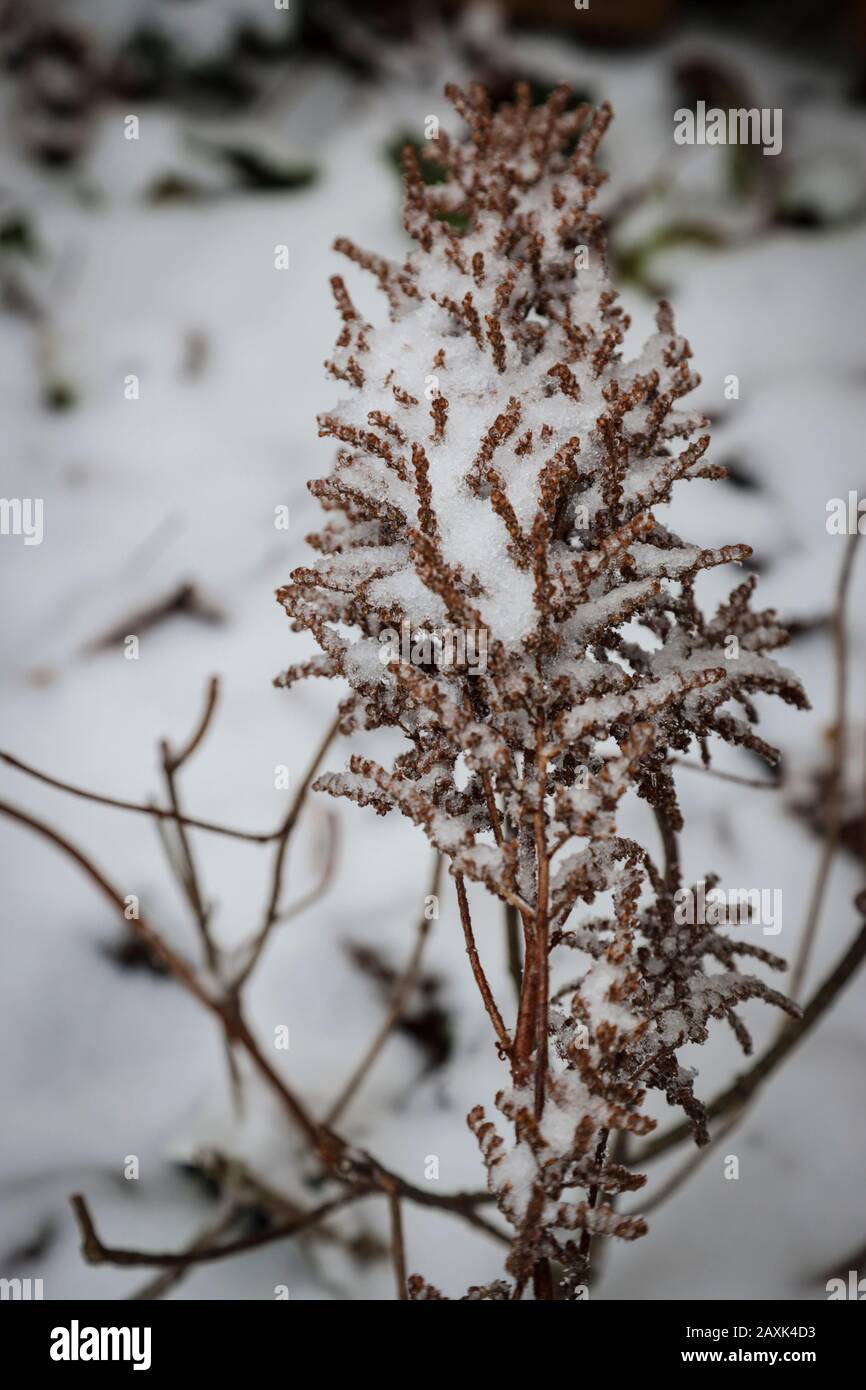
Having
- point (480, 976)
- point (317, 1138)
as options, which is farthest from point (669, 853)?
point (317, 1138)

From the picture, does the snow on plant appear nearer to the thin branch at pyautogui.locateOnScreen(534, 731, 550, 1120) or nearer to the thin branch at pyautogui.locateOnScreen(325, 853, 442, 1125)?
the thin branch at pyautogui.locateOnScreen(534, 731, 550, 1120)

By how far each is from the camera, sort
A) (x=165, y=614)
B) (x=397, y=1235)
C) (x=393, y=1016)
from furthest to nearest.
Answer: (x=165, y=614) < (x=393, y=1016) < (x=397, y=1235)

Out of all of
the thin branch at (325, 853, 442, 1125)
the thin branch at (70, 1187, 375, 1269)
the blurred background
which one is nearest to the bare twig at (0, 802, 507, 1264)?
the thin branch at (70, 1187, 375, 1269)

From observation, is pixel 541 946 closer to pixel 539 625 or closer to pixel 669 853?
pixel 539 625

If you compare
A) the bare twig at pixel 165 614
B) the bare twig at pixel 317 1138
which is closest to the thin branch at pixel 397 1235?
the bare twig at pixel 317 1138

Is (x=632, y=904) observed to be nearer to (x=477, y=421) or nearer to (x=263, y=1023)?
(x=477, y=421)
